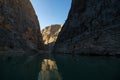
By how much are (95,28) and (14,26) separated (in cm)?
3977

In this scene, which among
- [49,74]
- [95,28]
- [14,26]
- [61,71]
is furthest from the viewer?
[14,26]

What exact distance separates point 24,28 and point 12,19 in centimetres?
1034

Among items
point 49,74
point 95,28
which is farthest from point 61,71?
point 95,28

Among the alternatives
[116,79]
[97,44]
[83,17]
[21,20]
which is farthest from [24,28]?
[116,79]

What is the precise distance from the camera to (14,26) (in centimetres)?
7319

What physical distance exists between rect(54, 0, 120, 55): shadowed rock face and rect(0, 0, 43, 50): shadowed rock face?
19271mm

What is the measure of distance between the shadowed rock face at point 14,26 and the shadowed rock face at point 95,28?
19.3 metres

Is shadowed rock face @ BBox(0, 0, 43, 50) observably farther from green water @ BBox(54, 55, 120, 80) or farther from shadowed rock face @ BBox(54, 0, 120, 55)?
green water @ BBox(54, 55, 120, 80)

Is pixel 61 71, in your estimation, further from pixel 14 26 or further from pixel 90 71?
pixel 14 26

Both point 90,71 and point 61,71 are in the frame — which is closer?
point 90,71

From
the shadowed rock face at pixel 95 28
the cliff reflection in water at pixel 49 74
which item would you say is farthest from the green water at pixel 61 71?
the shadowed rock face at pixel 95 28

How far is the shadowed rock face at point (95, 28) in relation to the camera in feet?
136

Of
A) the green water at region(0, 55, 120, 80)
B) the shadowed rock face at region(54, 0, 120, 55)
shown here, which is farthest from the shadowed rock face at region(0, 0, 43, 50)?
the green water at region(0, 55, 120, 80)

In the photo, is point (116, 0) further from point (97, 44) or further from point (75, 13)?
point (75, 13)
